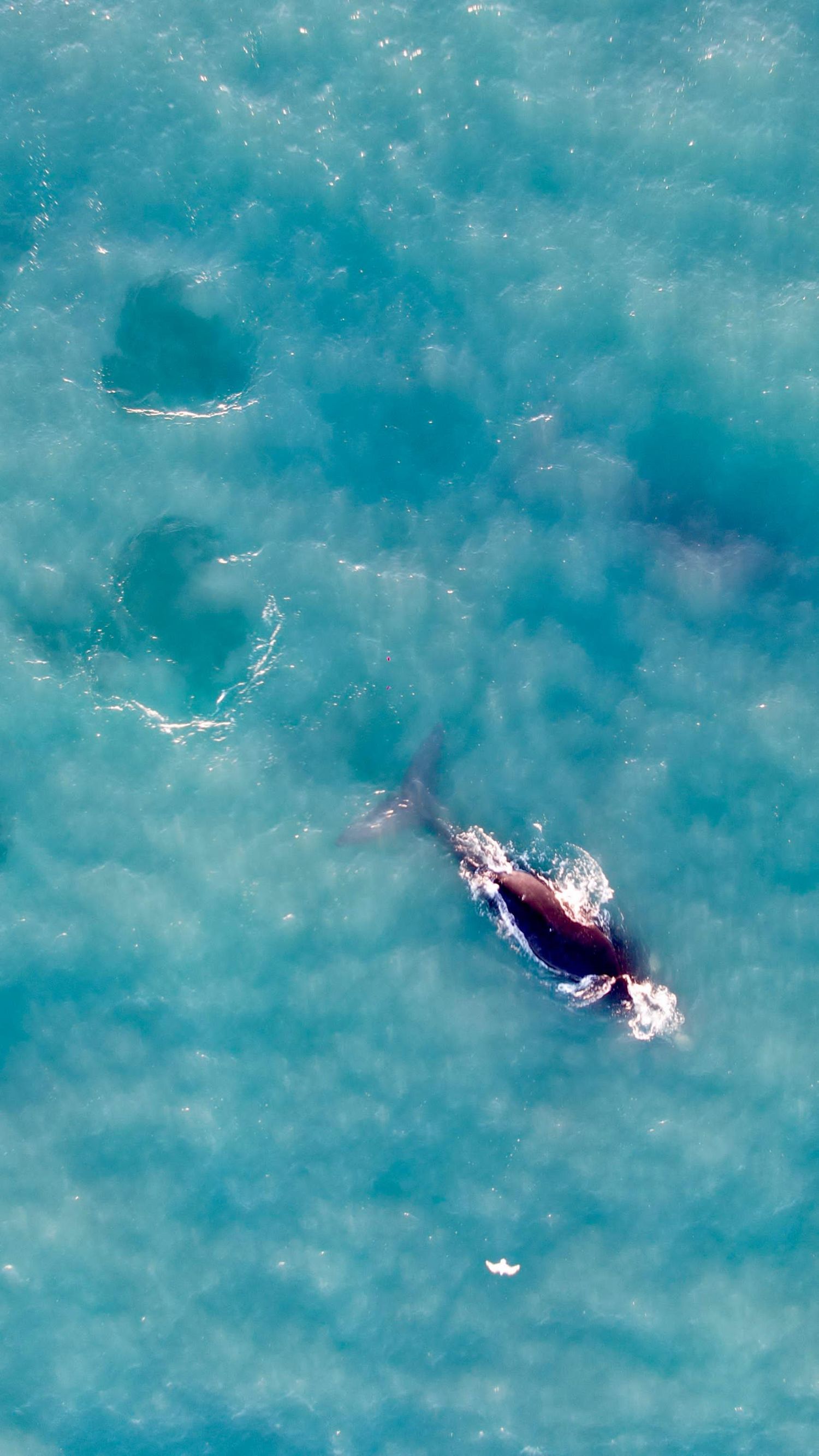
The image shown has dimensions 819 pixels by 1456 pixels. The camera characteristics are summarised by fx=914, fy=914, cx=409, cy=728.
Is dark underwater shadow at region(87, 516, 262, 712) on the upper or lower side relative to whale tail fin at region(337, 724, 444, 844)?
upper

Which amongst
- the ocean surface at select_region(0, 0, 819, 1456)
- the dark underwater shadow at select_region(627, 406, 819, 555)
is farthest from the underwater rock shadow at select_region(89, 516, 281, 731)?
the dark underwater shadow at select_region(627, 406, 819, 555)

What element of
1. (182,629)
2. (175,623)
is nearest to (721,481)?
(182,629)

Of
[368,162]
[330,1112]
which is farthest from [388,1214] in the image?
[368,162]

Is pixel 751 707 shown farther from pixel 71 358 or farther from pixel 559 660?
pixel 71 358

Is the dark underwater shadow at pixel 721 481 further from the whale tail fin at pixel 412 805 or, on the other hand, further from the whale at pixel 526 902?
the whale at pixel 526 902

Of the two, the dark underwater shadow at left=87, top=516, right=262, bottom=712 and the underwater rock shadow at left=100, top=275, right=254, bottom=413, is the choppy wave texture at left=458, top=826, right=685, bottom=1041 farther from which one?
the underwater rock shadow at left=100, top=275, right=254, bottom=413
